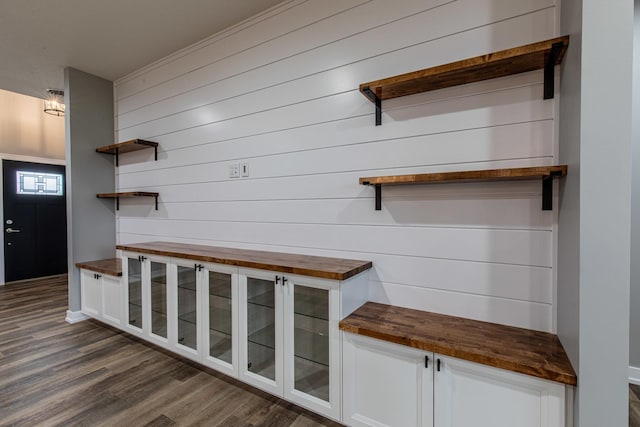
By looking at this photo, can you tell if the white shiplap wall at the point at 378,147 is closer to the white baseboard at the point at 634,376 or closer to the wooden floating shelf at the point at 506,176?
the wooden floating shelf at the point at 506,176

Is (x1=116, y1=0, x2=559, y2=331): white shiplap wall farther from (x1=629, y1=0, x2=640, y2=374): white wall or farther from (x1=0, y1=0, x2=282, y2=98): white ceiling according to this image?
(x1=629, y1=0, x2=640, y2=374): white wall

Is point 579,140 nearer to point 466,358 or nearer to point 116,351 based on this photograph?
point 466,358

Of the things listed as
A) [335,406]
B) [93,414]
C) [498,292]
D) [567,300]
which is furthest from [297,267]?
[93,414]

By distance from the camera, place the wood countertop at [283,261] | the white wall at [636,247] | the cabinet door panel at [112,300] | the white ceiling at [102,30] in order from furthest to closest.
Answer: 1. the cabinet door panel at [112,300]
2. the white ceiling at [102,30]
3. the white wall at [636,247]
4. the wood countertop at [283,261]

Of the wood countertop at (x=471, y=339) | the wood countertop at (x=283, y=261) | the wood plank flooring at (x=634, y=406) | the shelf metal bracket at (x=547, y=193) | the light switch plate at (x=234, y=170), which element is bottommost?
the wood plank flooring at (x=634, y=406)

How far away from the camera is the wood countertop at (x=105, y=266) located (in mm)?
3041

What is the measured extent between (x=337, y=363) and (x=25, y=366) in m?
2.65

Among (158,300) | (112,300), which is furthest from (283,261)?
(112,300)

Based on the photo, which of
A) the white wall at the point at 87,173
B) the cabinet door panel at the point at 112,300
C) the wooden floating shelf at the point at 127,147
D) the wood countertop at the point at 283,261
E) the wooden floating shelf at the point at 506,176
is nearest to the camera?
the wooden floating shelf at the point at 506,176

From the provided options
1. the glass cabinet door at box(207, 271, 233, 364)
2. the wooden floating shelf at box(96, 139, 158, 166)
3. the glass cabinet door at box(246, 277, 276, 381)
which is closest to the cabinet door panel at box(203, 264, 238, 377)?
the glass cabinet door at box(207, 271, 233, 364)

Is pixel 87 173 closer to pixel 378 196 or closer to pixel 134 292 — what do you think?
A: pixel 134 292

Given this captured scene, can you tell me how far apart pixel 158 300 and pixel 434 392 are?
7.68ft

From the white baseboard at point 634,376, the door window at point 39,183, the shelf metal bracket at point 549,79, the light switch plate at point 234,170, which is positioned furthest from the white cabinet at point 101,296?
the white baseboard at point 634,376

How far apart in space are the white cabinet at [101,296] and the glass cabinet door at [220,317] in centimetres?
130
